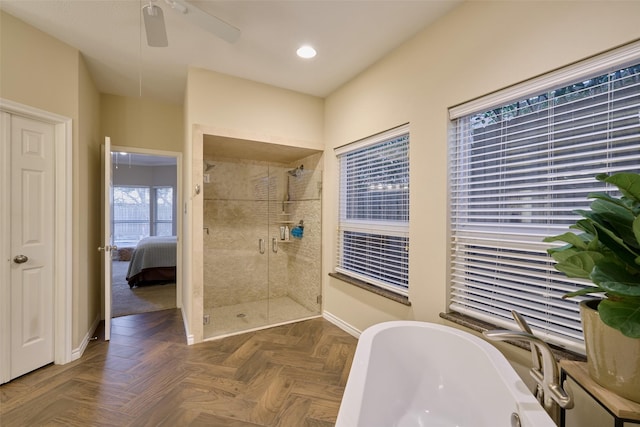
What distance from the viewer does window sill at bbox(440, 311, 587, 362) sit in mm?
1439

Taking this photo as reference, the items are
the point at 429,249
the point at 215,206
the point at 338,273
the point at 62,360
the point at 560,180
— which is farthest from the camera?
the point at 215,206

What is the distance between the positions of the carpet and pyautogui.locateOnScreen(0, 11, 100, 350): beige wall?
0.64 m

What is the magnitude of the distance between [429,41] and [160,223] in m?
8.11

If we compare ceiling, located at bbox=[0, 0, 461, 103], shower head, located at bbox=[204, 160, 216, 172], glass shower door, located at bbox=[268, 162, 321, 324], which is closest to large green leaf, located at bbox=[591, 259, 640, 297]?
ceiling, located at bbox=[0, 0, 461, 103]

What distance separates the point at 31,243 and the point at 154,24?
6.65 feet

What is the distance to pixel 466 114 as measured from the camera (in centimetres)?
196

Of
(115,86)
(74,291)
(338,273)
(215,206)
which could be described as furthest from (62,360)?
(115,86)

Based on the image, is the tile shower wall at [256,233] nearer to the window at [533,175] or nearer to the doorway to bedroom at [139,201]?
the window at [533,175]

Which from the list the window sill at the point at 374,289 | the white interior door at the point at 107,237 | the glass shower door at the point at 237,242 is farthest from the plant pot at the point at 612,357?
the white interior door at the point at 107,237

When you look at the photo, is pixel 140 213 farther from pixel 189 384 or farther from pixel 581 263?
pixel 581 263

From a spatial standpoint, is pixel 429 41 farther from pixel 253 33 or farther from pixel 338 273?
pixel 338 273

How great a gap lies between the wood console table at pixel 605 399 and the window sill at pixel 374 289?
1214 mm

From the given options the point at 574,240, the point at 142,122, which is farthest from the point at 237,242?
the point at 574,240

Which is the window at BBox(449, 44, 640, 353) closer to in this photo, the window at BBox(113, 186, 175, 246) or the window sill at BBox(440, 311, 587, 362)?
the window sill at BBox(440, 311, 587, 362)
